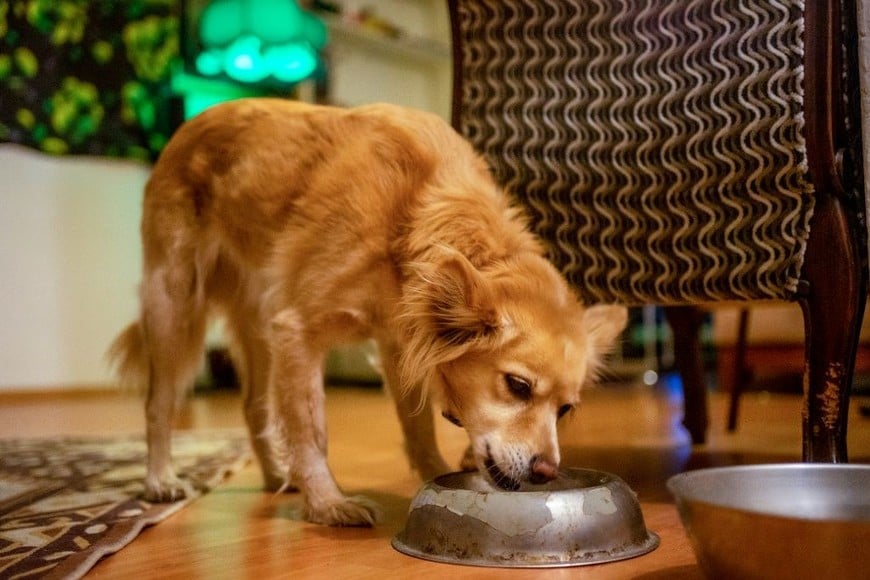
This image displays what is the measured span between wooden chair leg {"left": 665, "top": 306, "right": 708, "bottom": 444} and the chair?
94cm

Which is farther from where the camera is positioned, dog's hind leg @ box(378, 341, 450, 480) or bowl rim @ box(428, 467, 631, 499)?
dog's hind leg @ box(378, 341, 450, 480)

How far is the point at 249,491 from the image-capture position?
7.87 ft

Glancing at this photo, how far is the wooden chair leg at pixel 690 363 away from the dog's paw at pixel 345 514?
148 cm

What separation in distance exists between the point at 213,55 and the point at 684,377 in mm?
→ 4137

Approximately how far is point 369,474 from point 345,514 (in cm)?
75

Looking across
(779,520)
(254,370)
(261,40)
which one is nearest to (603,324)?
(779,520)

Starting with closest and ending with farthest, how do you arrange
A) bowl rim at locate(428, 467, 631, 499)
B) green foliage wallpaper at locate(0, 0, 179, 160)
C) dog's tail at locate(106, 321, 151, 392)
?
bowl rim at locate(428, 467, 631, 499) < dog's tail at locate(106, 321, 151, 392) < green foliage wallpaper at locate(0, 0, 179, 160)

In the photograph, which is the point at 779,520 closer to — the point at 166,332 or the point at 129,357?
the point at 166,332

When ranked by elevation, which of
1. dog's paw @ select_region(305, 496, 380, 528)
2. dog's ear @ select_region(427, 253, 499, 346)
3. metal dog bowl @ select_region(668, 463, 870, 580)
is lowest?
dog's paw @ select_region(305, 496, 380, 528)

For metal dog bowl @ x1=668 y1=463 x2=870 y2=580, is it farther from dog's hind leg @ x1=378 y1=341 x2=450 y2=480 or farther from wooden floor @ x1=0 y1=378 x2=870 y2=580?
dog's hind leg @ x1=378 y1=341 x2=450 y2=480

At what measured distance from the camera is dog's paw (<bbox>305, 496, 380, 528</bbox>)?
6.13 ft

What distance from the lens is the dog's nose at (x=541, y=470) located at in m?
1.71

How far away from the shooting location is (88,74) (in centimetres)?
562

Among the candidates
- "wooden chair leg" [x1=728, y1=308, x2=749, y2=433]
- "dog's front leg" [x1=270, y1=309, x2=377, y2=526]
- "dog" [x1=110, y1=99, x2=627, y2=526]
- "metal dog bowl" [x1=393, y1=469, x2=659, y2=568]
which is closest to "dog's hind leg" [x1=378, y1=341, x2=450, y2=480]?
"dog" [x1=110, y1=99, x2=627, y2=526]
